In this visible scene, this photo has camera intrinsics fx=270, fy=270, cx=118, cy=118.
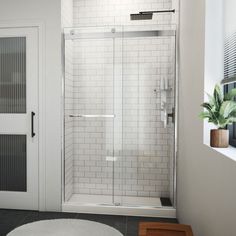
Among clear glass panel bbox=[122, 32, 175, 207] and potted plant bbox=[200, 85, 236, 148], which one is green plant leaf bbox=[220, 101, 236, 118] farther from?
clear glass panel bbox=[122, 32, 175, 207]

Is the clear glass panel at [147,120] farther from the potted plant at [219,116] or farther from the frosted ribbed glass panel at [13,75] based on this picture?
the potted plant at [219,116]

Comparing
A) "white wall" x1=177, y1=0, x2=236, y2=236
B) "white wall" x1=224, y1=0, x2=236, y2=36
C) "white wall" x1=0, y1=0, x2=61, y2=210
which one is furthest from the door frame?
"white wall" x1=224, y1=0, x2=236, y2=36

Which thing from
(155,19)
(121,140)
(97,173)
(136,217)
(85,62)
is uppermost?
(155,19)

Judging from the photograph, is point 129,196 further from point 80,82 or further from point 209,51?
point 209,51

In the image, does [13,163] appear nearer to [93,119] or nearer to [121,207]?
[93,119]

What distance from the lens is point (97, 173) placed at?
11.6 feet

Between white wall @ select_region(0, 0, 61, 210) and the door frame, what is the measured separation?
0.05ft

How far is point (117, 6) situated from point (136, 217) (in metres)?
2.78

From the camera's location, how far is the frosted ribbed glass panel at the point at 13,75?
3.21m

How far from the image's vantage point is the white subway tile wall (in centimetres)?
332

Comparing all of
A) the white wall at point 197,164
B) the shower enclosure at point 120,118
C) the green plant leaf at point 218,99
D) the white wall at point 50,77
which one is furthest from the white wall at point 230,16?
the white wall at point 50,77

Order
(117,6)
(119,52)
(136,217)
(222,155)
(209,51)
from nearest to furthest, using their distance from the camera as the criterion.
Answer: (222,155), (209,51), (136,217), (119,52), (117,6)

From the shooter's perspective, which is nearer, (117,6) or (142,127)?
(142,127)

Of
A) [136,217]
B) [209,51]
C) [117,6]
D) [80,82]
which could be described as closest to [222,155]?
[209,51]
